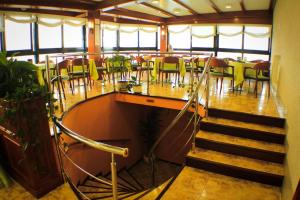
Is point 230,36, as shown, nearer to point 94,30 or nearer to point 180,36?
point 180,36

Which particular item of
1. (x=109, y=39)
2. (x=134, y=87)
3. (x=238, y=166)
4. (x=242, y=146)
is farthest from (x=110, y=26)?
(x=238, y=166)

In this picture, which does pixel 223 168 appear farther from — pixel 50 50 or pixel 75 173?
pixel 50 50

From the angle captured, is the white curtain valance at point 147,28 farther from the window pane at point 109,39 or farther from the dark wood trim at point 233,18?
the window pane at point 109,39

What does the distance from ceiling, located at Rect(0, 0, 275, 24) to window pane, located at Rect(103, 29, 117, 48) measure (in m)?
0.63

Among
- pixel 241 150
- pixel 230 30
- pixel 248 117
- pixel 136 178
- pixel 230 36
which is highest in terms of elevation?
pixel 230 30

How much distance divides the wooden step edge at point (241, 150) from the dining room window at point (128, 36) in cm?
899

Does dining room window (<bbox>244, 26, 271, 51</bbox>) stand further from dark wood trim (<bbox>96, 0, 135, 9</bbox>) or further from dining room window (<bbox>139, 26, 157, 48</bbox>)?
dark wood trim (<bbox>96, 0, 135, 9</bbox>)

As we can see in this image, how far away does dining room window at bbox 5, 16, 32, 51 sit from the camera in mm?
7969

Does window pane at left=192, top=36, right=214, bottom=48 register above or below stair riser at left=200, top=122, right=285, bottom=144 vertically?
above

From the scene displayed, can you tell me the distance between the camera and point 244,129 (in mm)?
3930

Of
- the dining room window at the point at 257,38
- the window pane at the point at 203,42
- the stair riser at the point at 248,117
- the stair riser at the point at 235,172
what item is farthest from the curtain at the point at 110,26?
the stair riser at the point at 235,172

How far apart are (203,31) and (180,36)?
129 centimetres

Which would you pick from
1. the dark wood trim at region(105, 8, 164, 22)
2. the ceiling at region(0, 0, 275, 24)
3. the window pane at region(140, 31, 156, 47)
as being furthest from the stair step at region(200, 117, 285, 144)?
the window pane at region(140, 31, 156, 47)

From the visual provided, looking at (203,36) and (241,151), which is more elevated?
(203,36)
